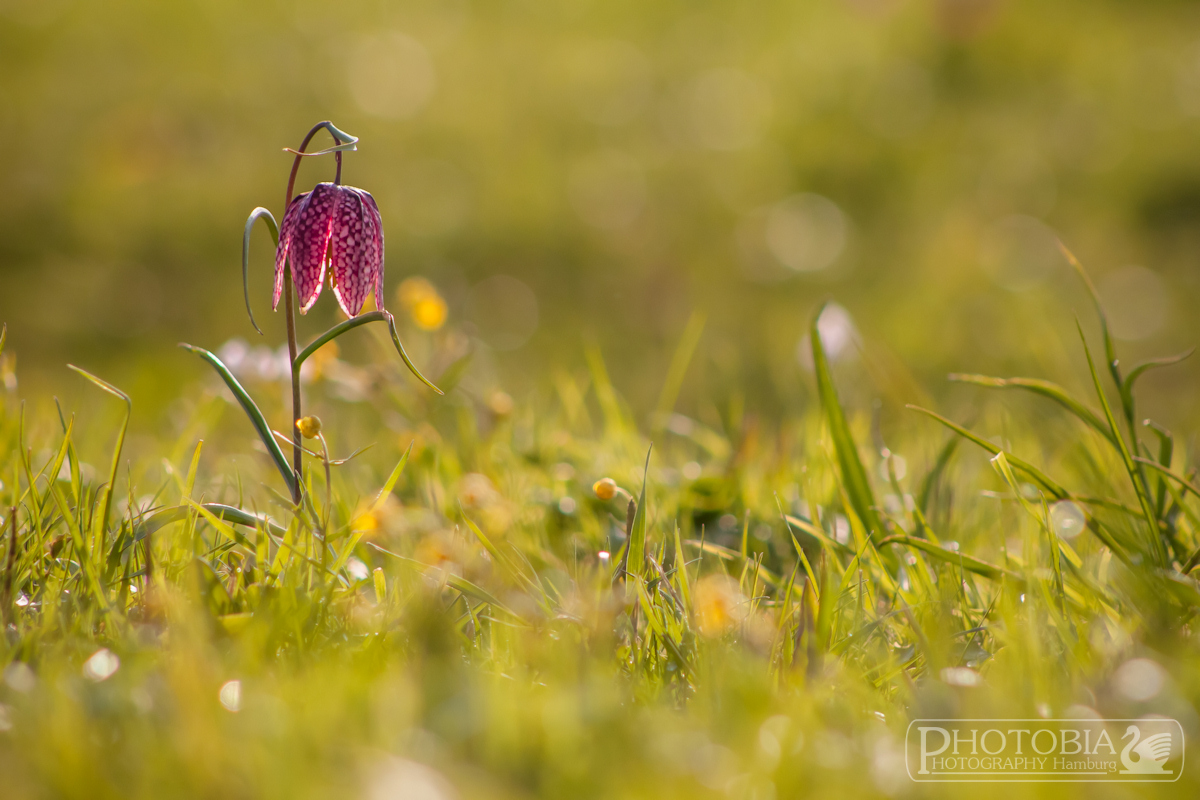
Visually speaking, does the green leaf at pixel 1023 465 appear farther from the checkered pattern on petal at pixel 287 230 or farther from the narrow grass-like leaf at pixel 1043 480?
the checkered pattern on petal at pixel 287 230

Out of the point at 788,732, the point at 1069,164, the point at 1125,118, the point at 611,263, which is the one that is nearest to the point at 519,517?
the point at 788,732

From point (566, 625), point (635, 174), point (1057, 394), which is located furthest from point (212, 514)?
point (635, 174)

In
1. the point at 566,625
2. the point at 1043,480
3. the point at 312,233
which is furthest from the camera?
the point at 1043,480

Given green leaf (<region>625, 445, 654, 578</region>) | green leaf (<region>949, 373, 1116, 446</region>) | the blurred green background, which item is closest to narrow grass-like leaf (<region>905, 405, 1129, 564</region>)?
green leaf (<region>949, 373, 1116, 446</region>)

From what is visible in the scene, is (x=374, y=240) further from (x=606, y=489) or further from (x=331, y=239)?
(x=606, y=489)

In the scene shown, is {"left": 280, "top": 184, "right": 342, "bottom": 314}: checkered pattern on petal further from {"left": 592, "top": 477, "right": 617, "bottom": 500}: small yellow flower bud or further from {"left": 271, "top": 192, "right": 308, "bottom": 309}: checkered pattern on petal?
{"left": 592, "top": 477, "right": 617, "bottom": 500}: small yellow flower bud

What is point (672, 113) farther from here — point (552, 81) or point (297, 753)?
point (297, 753)
